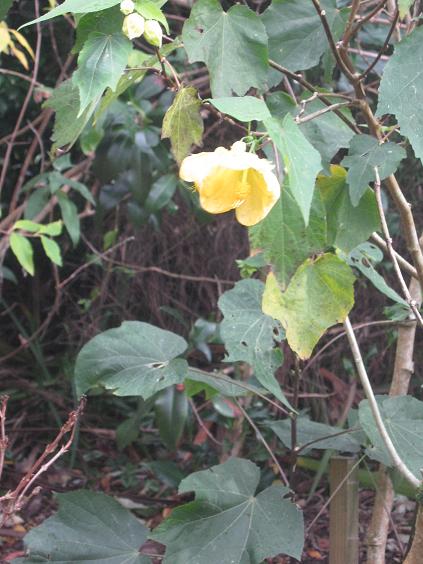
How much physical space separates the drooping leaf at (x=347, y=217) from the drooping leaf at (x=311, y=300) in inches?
2.0

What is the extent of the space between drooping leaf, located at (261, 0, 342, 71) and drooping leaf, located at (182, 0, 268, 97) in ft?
0.56

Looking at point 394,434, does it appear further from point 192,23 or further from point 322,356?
point 322,356

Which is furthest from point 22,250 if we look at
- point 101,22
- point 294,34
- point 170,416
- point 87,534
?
point 101,22

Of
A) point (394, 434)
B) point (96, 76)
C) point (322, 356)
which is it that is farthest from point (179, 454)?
point (96, 76)

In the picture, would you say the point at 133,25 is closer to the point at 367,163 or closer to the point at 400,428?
the point at 367,163

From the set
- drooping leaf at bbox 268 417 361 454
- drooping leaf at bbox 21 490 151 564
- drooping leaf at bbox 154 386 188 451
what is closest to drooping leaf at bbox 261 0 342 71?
drooping leaf at bbox 268 417 361 454

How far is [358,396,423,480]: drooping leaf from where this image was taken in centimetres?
131

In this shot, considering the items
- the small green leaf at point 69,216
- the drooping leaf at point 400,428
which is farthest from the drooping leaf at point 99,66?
Answer: the small green leaf at point 69,216

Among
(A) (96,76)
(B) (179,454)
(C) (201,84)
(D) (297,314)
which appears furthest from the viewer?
(B) (179,454)

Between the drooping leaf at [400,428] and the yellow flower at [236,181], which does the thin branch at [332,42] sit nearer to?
the yellow flower at [236,181]

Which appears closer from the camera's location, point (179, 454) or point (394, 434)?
point (394, 434)

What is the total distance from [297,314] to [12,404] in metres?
2.36

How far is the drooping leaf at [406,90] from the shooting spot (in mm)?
902

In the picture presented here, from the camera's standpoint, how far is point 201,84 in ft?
8.49
